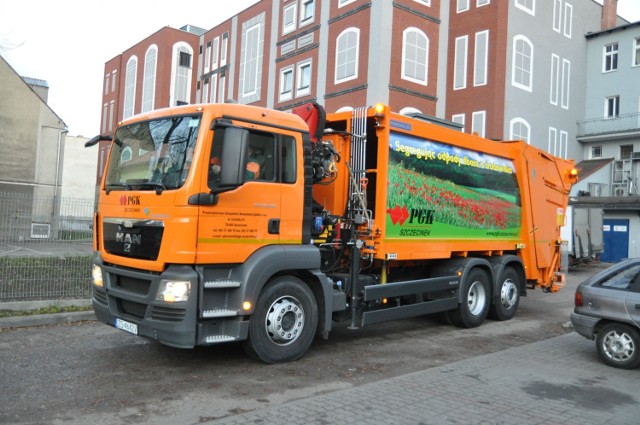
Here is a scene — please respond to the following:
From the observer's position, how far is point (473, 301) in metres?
9.66

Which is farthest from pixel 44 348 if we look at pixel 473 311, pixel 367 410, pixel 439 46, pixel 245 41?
pixel 245 41

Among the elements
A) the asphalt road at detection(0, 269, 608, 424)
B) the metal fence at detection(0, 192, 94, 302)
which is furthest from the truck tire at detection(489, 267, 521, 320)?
the metal fence at detection(0, 192, 94, 302)

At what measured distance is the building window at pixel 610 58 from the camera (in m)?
33.1

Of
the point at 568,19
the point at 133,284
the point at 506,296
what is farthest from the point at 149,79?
the point at 133,284

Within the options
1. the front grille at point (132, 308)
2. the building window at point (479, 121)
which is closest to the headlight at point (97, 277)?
the front grille at point (132, 308)

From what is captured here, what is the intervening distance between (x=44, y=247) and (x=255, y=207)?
574 cm

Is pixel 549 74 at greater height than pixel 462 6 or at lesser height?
lesser

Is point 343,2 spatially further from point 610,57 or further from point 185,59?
point 185,59

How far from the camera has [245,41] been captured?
38250mm

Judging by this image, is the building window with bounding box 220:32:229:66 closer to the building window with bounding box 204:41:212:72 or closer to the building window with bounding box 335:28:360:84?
the building window with bounding box 204:41:212:72

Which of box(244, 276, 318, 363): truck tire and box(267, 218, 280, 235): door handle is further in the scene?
box(267, 218, 280, 235): door handle

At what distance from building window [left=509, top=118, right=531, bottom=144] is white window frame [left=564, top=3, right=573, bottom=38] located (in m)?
7.67

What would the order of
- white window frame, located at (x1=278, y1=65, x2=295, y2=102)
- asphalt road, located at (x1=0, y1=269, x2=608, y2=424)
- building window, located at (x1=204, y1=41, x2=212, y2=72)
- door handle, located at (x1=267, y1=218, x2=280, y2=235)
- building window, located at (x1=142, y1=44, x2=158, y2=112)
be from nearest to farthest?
asphalt road, located at (x1=0, y1=269, x2=608, y2=424) → door handle, located at (x1=267, y1=218, x2=280, y2=235) → white window frame, located at (x1=278, y1=65, x2=295, y2=102) → building window, located at (x1=204, y1=41, x2=212, y2=72) → building window, located at (x1=142, y1=44, x2=158, y2=112)

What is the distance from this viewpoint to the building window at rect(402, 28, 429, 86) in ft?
88.7
